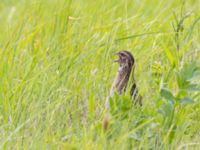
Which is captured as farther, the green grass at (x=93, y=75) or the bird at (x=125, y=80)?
the bird at (x=125, y=80)

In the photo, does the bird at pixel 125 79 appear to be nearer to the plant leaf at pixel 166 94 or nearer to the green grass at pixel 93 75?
the green grass at pixel 93 75

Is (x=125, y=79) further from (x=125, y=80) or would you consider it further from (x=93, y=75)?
(x=93, y=75)

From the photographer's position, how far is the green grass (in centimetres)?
386

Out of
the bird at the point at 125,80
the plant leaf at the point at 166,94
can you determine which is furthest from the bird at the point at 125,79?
the plant leaf at the point at 166,94

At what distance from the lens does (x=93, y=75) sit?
4.69 m

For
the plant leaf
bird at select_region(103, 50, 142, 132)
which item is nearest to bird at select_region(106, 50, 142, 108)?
bird at select_region(103, 50, 142, 132)

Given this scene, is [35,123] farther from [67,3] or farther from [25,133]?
[67,3]

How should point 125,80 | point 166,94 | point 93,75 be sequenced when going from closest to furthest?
point 166,94
point 125,80
point 93,75

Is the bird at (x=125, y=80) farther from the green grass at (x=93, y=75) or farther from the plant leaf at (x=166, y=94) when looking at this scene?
the plant leaf at (x=166, y=94)

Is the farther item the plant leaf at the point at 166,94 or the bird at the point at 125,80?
the bird at the point at 125,80

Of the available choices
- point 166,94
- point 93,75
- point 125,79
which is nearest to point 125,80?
point 125,79

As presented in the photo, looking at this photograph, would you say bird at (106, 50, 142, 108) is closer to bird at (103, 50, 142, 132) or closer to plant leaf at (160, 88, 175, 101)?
bird at (103, 50, 142, 132)

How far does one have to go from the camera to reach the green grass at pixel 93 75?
12.6ft

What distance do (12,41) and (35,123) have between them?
1.08 metres
